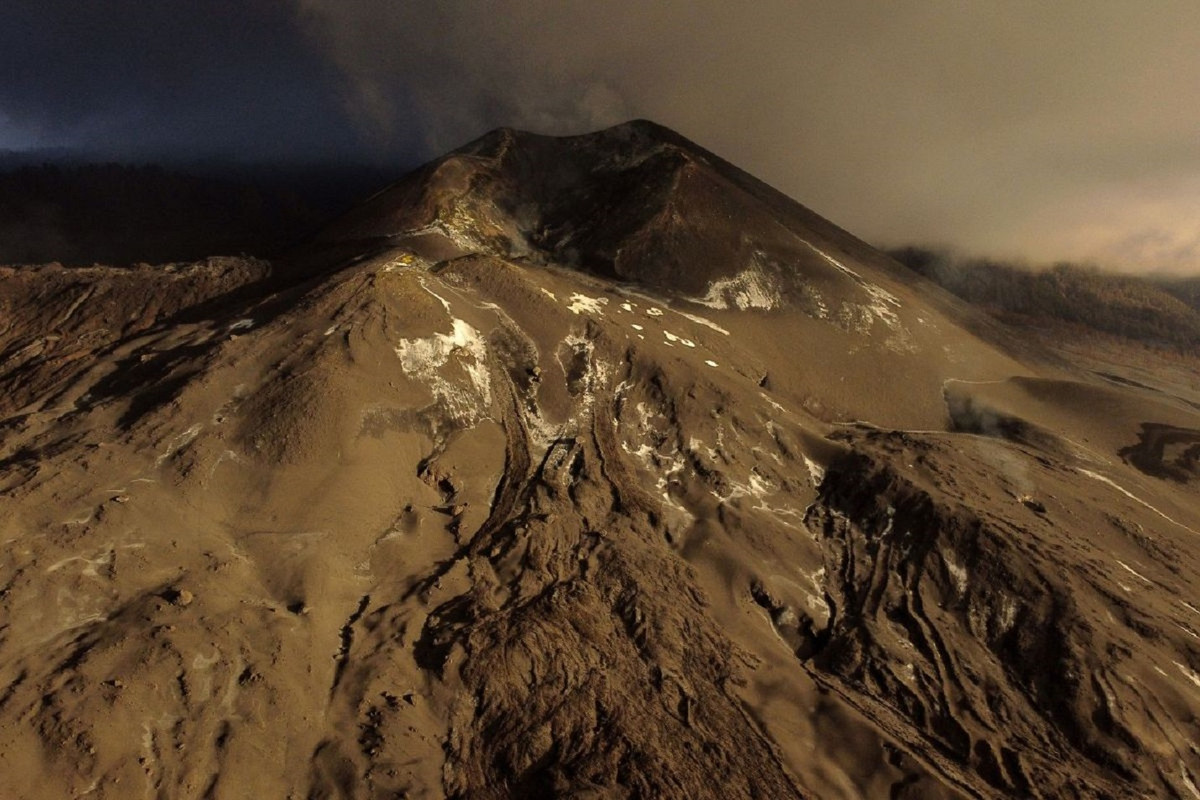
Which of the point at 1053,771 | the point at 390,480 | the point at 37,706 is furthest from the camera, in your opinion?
the point at 390,480

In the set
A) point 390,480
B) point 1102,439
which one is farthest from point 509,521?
point 1102,439

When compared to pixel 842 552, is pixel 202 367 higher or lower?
higher

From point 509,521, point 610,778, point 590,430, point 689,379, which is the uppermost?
point 689,379

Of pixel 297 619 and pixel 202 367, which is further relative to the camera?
pixel 202 367

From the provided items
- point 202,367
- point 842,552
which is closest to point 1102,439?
point 842,552

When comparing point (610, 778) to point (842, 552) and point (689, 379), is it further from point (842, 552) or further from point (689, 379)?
point (689, 379)

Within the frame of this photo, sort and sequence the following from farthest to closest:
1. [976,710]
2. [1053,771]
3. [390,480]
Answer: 1. [390,480]
2. [976,710]
3. [1053,771]

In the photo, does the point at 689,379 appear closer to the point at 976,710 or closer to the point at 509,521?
the point at 509,521
